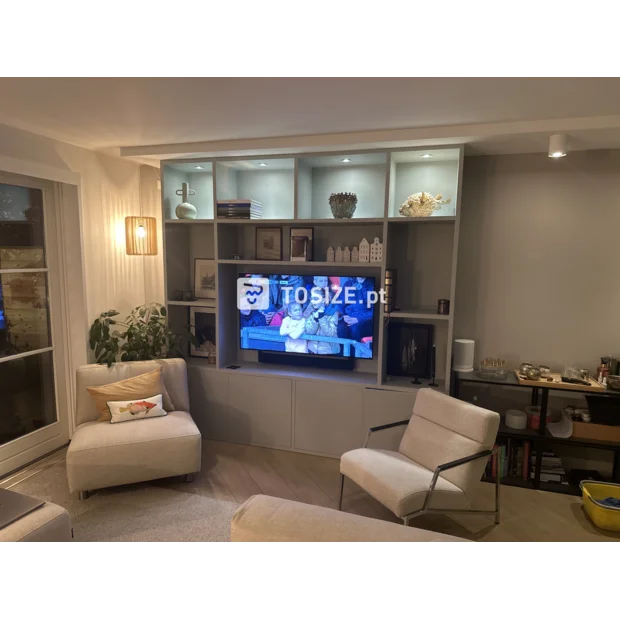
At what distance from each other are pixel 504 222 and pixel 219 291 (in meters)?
2.27

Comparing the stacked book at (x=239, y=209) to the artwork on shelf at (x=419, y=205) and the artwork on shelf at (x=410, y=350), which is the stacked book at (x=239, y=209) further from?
the artwork on shelf at (x=410, y=350)

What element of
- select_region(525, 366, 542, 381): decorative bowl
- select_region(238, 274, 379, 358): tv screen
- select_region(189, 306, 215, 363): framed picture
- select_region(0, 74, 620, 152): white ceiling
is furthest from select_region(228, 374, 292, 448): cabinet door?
select_region(0, 74, 620, 152): white ceiling

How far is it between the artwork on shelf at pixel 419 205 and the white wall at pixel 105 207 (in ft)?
7.57

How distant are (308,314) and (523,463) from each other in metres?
1.89

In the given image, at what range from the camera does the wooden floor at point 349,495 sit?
103 inches

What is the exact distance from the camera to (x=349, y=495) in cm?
296

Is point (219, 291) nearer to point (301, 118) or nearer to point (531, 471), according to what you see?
point (301, 118)

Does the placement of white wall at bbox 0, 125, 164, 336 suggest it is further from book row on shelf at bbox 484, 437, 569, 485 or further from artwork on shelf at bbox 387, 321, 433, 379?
book row on shelf at bbox 484, 437, 569, 485

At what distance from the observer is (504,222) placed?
333cm

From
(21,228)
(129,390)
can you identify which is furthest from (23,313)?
(129,390)

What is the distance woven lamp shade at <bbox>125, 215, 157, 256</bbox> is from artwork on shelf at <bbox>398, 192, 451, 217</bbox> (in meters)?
2.07

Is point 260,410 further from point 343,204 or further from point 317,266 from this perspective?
point 343,204

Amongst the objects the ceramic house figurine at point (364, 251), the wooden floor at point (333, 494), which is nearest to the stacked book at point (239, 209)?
the ceramic house figurine at point (364, 251)
